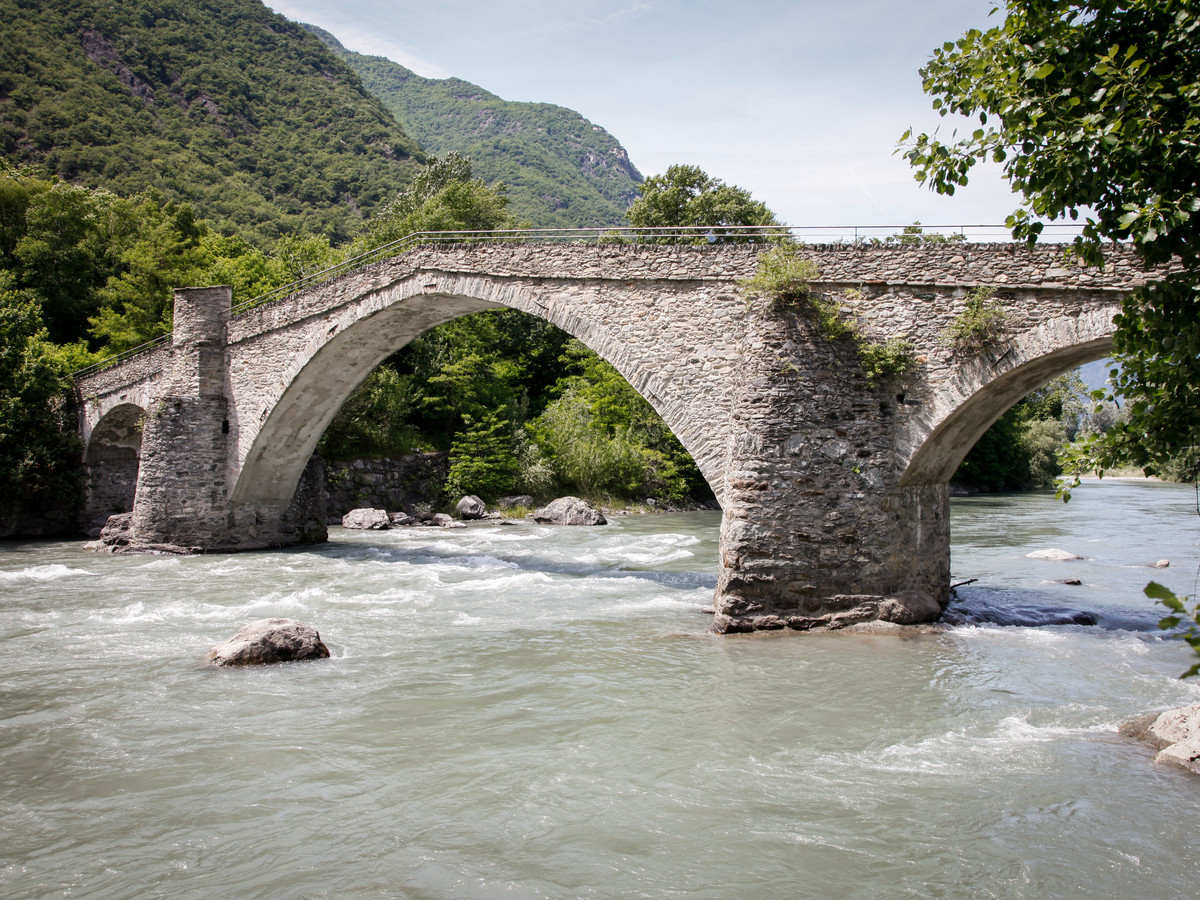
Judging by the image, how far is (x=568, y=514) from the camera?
76.3 feet

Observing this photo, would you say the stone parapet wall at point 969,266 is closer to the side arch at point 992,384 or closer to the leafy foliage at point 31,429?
A: the side arch at point 992,384

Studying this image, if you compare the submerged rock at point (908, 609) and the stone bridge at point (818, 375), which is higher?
the stone bridge at point (818, 375)

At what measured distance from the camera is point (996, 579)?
43.3 feet

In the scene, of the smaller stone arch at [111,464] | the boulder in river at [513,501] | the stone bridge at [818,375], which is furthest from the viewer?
the boulder in river at [513,501]

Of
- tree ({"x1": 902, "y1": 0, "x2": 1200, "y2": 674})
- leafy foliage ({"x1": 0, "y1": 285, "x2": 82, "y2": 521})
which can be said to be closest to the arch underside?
tree ({"x1": 902, "y1": 0, "x2": 1200, "y2": 674})

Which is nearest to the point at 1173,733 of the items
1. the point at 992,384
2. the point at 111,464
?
the point at 992,384

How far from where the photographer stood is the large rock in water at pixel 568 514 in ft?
75.8

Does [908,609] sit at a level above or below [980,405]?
below

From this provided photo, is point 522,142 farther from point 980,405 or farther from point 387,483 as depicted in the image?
point 980,405

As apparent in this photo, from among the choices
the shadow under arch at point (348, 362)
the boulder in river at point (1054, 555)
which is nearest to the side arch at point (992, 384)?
the shadow under arch at point (348, 362)

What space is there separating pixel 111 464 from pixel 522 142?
7863cm

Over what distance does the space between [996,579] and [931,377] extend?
17.6 ft

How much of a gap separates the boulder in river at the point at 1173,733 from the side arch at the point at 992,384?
3.75 metres

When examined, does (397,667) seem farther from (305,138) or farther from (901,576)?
(305,138)
